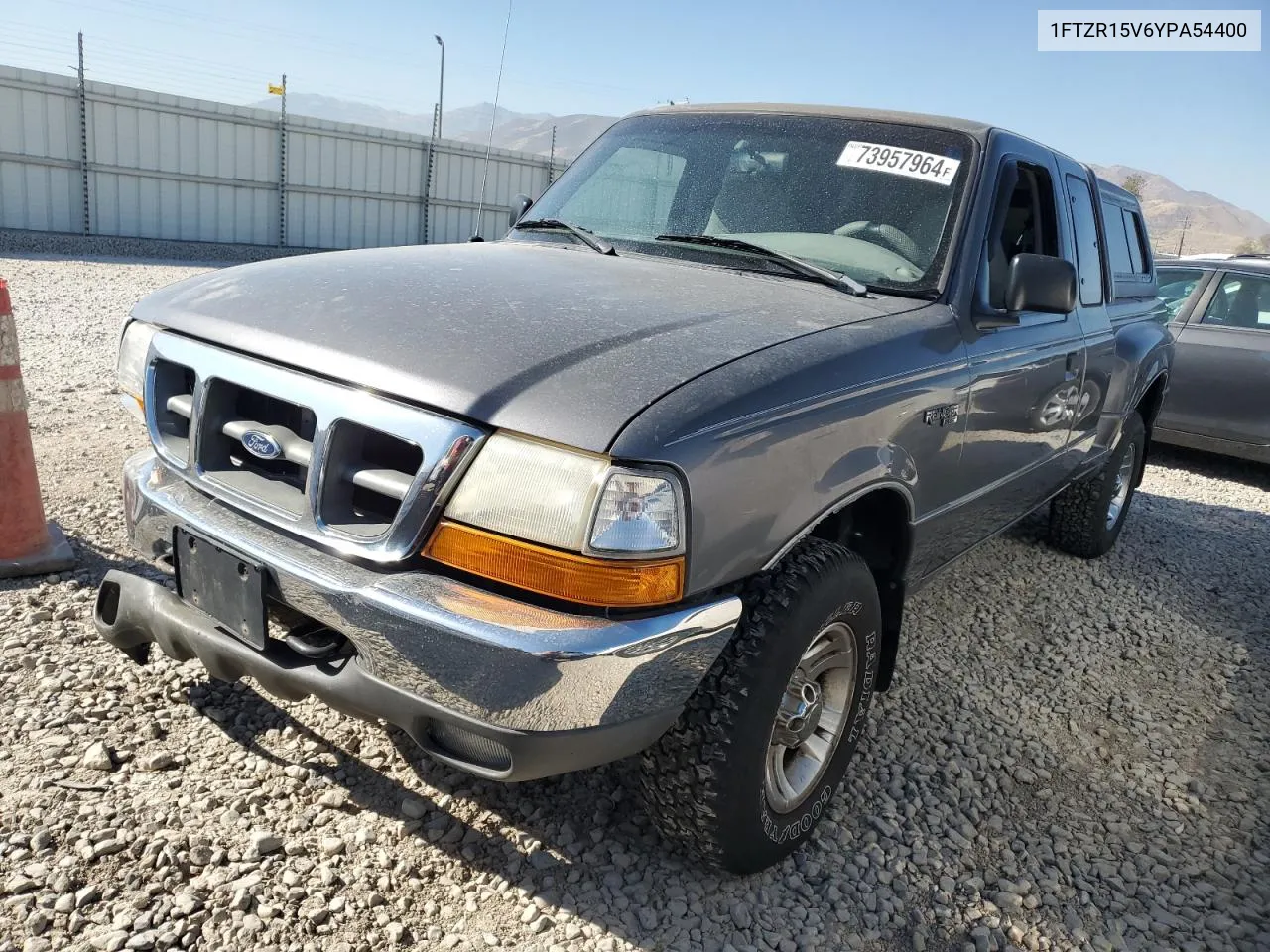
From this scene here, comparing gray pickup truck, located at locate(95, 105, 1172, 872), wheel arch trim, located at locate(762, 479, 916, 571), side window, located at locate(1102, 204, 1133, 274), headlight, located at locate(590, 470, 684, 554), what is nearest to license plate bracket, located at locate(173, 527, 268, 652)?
gray pickup truck, located at locate(95, 105, 1172, 872)

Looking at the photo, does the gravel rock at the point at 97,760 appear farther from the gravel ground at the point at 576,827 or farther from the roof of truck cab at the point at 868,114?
the roof of truck cab at the point at 868,114

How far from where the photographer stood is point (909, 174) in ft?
9.98

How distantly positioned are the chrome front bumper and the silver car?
6786mm

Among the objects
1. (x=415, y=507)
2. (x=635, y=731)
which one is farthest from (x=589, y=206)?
(x=635, y=731)

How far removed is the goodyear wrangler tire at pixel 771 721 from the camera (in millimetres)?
2094

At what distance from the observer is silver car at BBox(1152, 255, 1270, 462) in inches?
286

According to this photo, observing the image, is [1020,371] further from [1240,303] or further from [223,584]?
[1240,303]

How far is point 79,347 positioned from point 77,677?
5492mm

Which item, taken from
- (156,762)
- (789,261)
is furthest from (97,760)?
(789,261)

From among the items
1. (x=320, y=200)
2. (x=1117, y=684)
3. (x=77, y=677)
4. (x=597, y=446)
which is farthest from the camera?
(x=320, y=200)

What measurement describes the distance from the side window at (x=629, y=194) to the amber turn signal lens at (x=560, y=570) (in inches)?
64.1

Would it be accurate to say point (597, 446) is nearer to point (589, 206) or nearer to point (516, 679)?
point (516, 679)

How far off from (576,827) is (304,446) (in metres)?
1.20

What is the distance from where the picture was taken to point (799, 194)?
308 centimetres
